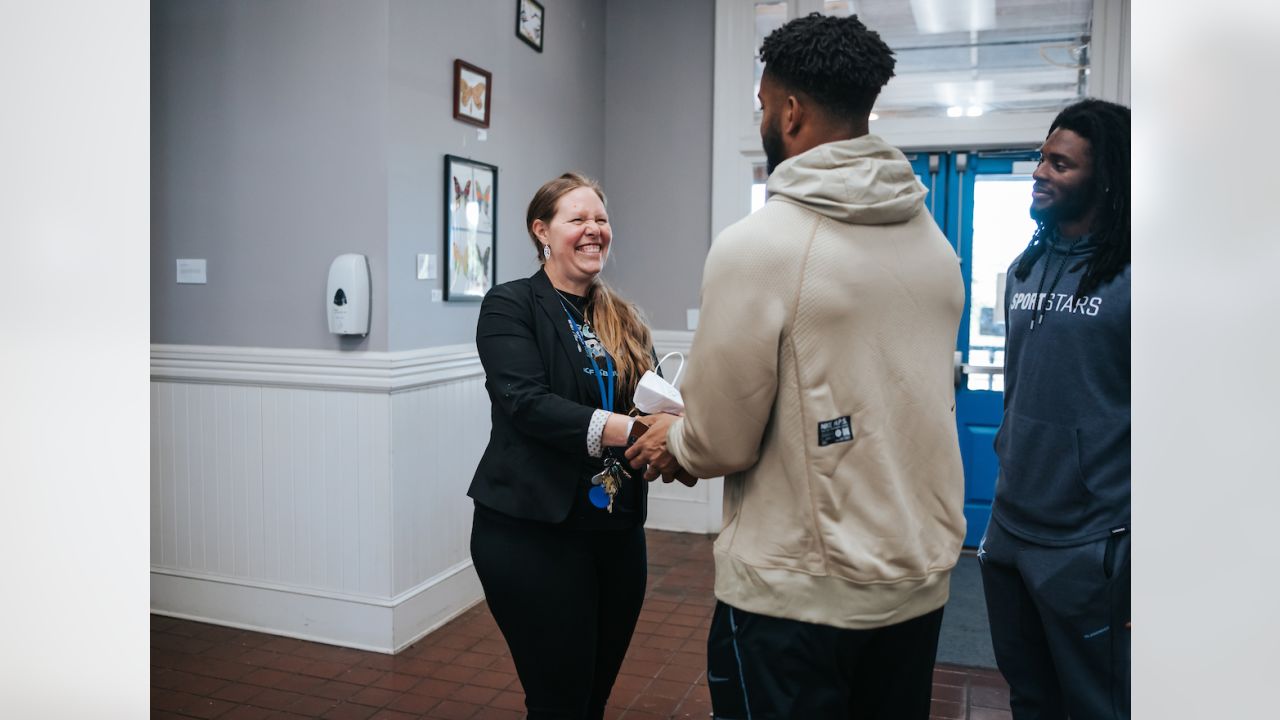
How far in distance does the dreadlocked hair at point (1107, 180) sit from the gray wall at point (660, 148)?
3.65 m

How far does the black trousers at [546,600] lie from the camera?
1854mm

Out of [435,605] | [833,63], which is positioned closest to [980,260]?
[435,605]

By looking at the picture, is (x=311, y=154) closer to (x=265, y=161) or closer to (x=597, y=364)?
(x=265, y=161)

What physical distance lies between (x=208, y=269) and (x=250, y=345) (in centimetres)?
37

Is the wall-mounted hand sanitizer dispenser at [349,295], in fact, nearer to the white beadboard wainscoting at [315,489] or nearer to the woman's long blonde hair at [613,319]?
the white beadboard wainscoting at [315,489]

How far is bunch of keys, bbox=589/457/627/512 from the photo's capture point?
6.10 ft

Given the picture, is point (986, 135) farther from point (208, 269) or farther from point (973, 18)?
point (208, 269)

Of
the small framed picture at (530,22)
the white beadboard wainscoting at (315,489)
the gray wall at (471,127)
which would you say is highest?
the small framed picture at (530,22)

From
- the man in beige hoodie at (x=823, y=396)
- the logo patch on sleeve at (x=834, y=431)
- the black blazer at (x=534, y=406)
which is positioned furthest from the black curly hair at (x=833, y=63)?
the black blazer at (x=534, y=406)

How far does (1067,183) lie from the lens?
1.64m

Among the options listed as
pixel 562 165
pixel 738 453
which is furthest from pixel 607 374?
pixel 562 165

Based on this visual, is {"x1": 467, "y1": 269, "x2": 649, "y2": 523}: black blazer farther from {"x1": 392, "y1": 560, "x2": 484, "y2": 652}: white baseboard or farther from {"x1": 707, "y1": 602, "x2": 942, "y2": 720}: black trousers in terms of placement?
{"x1": 392, "y1": 560, "x2": 484, "y2": 652}: white baseboard

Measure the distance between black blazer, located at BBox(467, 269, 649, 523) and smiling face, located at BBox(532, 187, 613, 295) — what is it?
6cm
